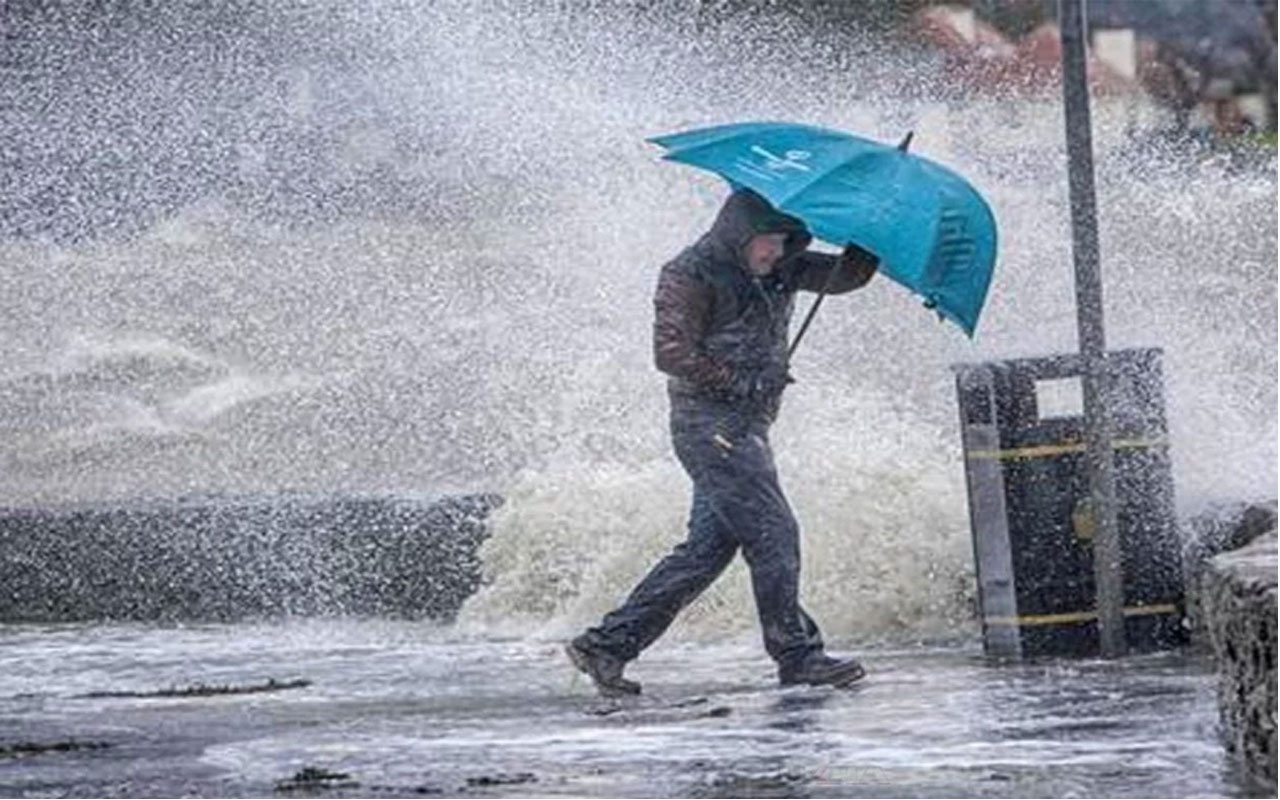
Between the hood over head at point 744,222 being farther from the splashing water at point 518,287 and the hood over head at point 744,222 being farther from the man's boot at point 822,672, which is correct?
the splashing water at point 518,287

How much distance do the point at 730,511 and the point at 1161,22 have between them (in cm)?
922

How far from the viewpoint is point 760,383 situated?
11805 mm

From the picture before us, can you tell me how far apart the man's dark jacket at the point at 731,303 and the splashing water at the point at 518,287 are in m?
1.57

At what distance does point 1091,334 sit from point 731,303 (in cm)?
114

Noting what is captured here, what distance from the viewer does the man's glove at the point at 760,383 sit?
1177 centimetres

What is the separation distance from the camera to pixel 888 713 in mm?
10984

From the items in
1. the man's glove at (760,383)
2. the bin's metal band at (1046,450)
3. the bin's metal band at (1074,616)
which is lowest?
the bin's metal band at (1074,616)

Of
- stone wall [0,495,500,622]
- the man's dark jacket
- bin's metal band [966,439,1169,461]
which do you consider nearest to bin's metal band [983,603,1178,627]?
bin's metal band [966,439,1169,461]

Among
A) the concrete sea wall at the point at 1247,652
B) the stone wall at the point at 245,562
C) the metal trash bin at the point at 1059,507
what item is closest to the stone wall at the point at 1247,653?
the concrete sea wall at the point at 1247,652

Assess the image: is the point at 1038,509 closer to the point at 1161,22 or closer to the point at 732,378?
the point at 732,378

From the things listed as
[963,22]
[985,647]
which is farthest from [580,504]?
[963,22]

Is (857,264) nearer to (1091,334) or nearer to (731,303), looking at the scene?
(731,303)

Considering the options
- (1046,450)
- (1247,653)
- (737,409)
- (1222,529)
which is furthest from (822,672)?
(1247,653)

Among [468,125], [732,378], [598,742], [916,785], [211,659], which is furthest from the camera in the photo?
[468,125]
